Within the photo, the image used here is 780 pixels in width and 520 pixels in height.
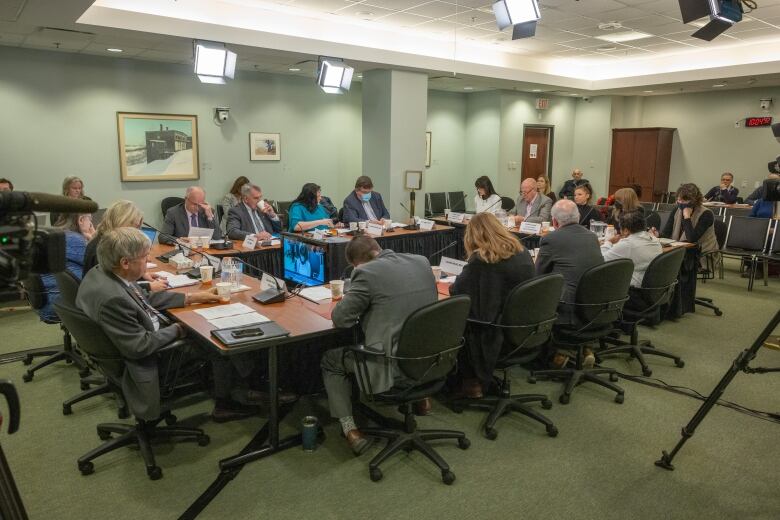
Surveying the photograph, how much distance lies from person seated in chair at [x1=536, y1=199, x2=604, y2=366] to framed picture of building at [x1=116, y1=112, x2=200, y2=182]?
5.46 meters

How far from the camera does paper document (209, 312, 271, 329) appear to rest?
2727 millimetres

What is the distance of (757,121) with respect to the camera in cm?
948

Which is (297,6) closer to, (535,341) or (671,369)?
(535,341)

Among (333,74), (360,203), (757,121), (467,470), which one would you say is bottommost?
(467,470)

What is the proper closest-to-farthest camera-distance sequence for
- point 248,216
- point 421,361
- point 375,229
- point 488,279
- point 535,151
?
point 421,361 < point 488,279 < point 248,216 < point 375,229 < point 535,151

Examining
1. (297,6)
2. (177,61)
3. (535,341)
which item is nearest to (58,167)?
(177,61)

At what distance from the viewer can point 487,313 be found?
2.95 m

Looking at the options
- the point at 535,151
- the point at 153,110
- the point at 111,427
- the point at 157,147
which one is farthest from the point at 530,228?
the point at 535,151

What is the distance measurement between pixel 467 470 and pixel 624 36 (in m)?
6.55

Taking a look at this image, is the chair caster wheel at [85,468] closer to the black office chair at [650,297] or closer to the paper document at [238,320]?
the paper document at [238,320]

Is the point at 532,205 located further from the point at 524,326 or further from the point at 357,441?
the point at 357,441

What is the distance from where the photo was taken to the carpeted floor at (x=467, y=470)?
2389 mm

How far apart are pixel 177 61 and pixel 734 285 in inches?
290

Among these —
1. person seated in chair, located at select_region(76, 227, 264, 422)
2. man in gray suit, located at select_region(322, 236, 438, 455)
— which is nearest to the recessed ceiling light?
man in gray suit, located at select_region(322, 236, 438, 455)
